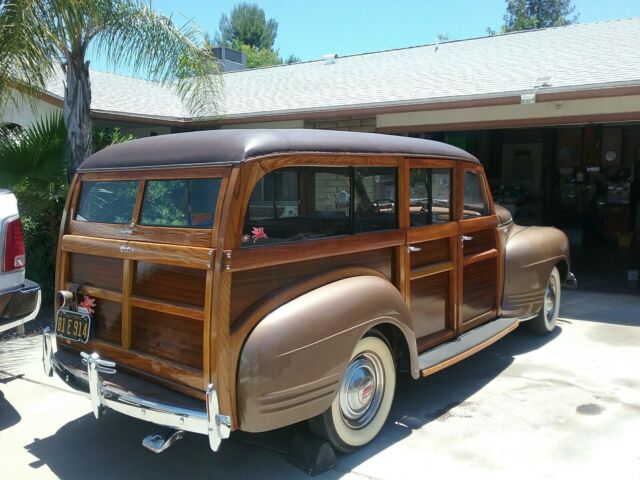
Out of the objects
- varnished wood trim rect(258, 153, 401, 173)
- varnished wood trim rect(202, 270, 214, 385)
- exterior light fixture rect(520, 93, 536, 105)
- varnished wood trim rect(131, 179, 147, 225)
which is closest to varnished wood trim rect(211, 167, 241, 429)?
varnished wood trim rect(202, 270, 214, 385)

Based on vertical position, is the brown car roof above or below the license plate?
above

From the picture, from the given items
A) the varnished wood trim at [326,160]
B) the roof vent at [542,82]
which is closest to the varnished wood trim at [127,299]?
the varnished wood trim at [326,160]

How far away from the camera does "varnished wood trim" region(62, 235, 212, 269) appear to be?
304cm

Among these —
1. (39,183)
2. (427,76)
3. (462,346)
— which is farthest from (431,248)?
(427,76)

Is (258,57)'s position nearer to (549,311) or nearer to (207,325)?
(549,311)

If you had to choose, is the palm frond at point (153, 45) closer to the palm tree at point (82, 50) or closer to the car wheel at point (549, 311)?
the palm tree at point (82, 50)

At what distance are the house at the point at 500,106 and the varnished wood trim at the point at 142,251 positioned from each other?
6.04 m

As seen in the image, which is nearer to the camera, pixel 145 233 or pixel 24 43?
pixel 145 233

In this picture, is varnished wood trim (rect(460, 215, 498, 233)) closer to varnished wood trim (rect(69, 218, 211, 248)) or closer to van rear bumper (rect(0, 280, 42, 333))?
varnished wood trim (rect(69, 218, 211, 248))

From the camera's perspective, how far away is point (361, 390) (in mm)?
3637

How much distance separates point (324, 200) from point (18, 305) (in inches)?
97.6

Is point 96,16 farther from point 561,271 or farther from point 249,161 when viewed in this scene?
point 561,271

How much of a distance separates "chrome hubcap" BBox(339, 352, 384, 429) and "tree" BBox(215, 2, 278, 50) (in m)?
55.1

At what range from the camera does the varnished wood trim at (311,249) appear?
9.92 ft
